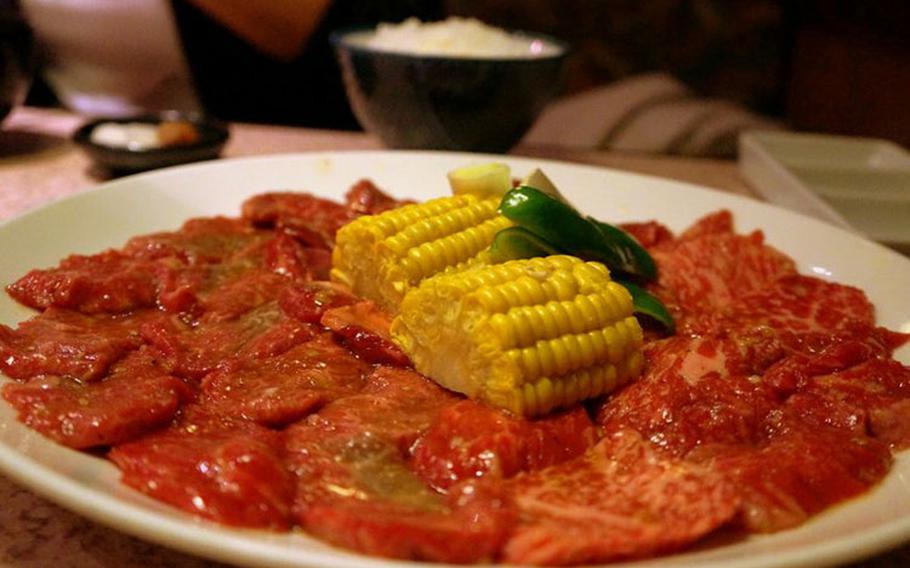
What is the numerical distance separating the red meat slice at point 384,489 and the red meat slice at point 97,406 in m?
0.26

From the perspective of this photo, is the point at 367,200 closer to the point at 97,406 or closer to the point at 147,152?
the point at 147,152

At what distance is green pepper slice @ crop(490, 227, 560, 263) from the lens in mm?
2064

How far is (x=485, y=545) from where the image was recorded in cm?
125

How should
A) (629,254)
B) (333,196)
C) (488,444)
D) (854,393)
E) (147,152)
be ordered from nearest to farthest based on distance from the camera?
(488,444), (854,393), (629,254), (333,196), (147,152)

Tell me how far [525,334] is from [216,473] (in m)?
0.64

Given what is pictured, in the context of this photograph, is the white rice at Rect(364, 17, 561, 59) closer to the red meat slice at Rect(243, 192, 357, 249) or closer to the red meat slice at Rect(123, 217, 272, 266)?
the red meat slice at Rect(243, 192, 357, 249)

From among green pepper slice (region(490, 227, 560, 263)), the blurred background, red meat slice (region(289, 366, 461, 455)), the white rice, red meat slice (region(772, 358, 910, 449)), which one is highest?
the white rice

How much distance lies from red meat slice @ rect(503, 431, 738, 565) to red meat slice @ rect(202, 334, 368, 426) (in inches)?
18.1

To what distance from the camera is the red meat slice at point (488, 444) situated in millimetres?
1497

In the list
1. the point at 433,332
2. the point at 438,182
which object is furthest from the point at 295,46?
the point at 433,332

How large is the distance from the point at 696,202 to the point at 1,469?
7.58ft

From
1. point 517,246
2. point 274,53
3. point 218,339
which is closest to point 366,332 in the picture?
point 218,339

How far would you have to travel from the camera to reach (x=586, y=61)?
725cm

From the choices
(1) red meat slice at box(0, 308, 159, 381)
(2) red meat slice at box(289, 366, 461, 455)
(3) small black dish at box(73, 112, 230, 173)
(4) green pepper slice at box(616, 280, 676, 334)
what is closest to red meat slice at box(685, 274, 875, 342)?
(4) green pepper slice at box(616, 280, 676, 334)
